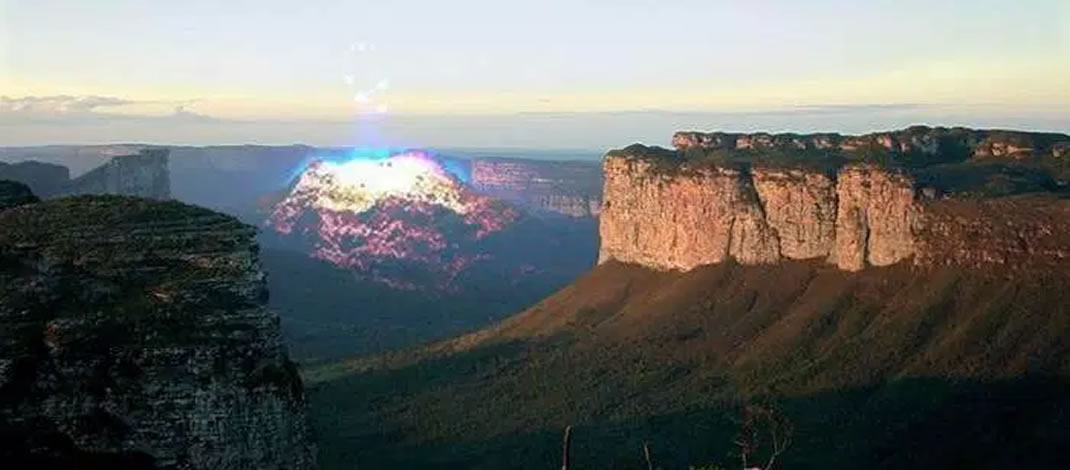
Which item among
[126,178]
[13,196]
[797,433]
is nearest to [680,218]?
[797,433]

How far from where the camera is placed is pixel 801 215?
133000mm

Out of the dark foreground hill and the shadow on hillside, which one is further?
the dark foreground hill

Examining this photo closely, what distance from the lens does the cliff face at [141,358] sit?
40.9 meters

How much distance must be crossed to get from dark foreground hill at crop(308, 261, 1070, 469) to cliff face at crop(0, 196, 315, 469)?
50.7 metres

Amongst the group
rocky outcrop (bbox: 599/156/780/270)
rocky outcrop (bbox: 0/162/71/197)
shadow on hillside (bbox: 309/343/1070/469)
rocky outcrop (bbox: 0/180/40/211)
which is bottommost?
shadow on hillside (bbox: 309/343/1070/469)

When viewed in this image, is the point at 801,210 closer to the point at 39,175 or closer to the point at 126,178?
the point at 39,175

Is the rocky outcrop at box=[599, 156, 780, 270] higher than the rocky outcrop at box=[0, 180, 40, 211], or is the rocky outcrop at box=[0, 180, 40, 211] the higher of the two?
the rocky outcrop at box=[0, 180, 40, 211]

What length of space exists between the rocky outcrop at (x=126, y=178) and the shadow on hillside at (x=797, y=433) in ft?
221

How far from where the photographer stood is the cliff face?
40906 mm

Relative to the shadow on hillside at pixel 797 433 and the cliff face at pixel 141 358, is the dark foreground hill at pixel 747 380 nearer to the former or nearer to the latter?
the shadow on hillside at pixel 797 433

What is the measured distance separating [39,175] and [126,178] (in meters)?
21.0

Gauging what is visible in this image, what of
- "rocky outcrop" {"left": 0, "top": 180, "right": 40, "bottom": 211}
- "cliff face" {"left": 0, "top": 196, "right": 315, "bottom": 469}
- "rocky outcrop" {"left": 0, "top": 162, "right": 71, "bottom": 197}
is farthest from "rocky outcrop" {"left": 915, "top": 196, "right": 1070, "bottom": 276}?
"rocky outcrop" {"left": 0, "top": 162, "right": 71, "bottom": 197}

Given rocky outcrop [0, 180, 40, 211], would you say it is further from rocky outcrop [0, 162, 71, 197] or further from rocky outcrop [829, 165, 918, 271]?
rocky outcrop [0, 162, 71, 197]

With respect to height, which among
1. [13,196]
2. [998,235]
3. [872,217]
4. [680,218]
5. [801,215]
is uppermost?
[13,196]
